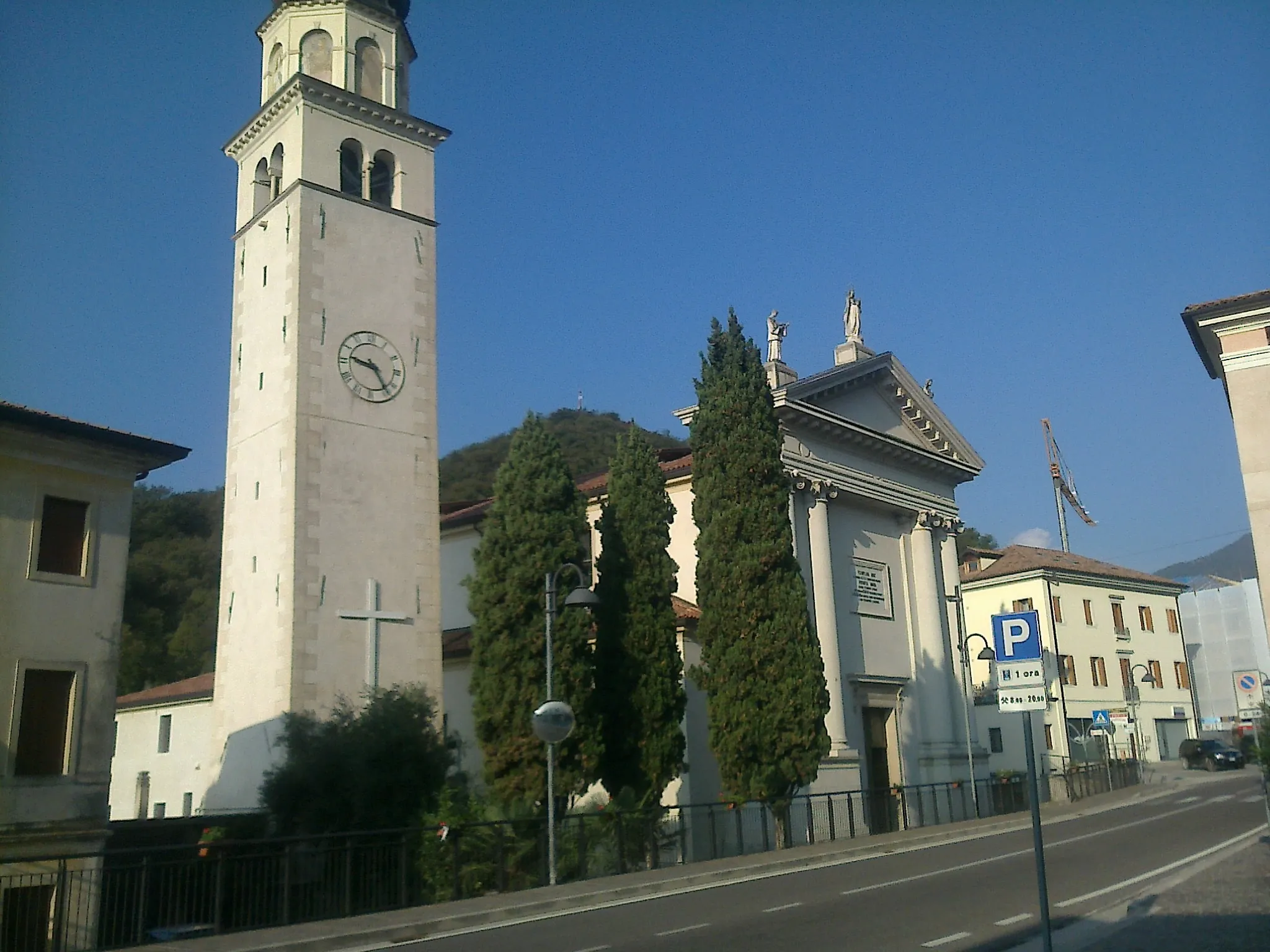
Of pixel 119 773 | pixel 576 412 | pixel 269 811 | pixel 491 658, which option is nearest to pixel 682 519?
pixel 491 658

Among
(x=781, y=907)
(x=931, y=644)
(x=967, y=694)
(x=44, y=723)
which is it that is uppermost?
(x=931, y=644)

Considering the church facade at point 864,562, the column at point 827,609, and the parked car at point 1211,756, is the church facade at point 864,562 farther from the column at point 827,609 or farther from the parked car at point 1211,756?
the parked car at point 1211,756

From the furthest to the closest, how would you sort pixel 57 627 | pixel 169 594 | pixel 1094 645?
pixel 1094 645 < pixel 169 594 < pixel 57 627

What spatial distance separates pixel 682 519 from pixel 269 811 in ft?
50.4

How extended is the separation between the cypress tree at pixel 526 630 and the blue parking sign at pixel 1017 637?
1286cm

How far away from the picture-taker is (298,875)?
562 inches

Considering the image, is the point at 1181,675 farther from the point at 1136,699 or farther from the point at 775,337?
the point at 775,337

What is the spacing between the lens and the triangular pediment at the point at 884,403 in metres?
32.2

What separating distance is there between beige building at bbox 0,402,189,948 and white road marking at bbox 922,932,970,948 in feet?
34.1

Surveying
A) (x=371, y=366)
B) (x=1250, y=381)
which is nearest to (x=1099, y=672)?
(x=1250, y=381)

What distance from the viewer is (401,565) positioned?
24.6 metres

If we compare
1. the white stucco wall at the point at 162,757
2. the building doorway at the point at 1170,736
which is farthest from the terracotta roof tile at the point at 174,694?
the building doorway at the point at 1170,736

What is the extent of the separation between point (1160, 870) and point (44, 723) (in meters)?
16.2

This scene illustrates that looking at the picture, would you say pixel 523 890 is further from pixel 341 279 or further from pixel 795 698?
pixel 341 279
